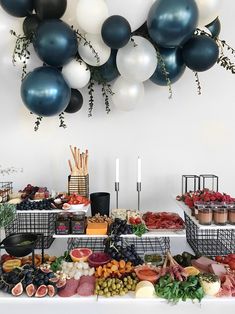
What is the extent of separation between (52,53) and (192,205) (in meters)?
1.00

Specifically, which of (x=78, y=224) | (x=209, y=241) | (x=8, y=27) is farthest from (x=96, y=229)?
(x=8, y=27)

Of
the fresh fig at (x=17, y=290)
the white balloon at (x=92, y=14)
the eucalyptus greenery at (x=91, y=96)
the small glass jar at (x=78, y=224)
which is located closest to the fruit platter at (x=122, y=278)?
the fresh fig at (x=17, y=290)

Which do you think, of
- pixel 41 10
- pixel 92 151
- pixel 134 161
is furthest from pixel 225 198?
pixel 41 10

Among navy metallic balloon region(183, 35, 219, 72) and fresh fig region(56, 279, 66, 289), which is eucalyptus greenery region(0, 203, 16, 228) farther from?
navy metallic balloon region(183, 35, 219, 72)

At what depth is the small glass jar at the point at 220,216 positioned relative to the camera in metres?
1.46

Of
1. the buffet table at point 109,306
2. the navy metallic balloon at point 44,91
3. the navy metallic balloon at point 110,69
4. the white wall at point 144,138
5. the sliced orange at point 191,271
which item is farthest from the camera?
the white wall at point 144,138

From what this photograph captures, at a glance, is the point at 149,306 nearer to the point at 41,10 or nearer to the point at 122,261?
the point at 122,261

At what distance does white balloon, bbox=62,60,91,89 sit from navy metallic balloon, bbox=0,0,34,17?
0.33 meters

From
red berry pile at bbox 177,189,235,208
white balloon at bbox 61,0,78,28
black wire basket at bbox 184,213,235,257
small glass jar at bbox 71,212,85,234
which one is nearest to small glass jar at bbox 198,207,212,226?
red berry pile at bbox 177,189,235,208

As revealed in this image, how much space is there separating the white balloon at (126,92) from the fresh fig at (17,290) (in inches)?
41.0

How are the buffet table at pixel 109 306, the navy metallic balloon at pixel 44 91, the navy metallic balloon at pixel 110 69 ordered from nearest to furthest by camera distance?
the buffet table at pixel 109 306, the navy metallic balloon at pixel 44 91, the navy metallic balloon at pixel 110 69

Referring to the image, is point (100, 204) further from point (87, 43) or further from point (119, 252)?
point (87, 43)

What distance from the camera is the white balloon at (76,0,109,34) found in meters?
1.52

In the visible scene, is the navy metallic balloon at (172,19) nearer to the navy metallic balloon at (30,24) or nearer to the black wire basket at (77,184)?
the navy metallic balloon at (30,24)
